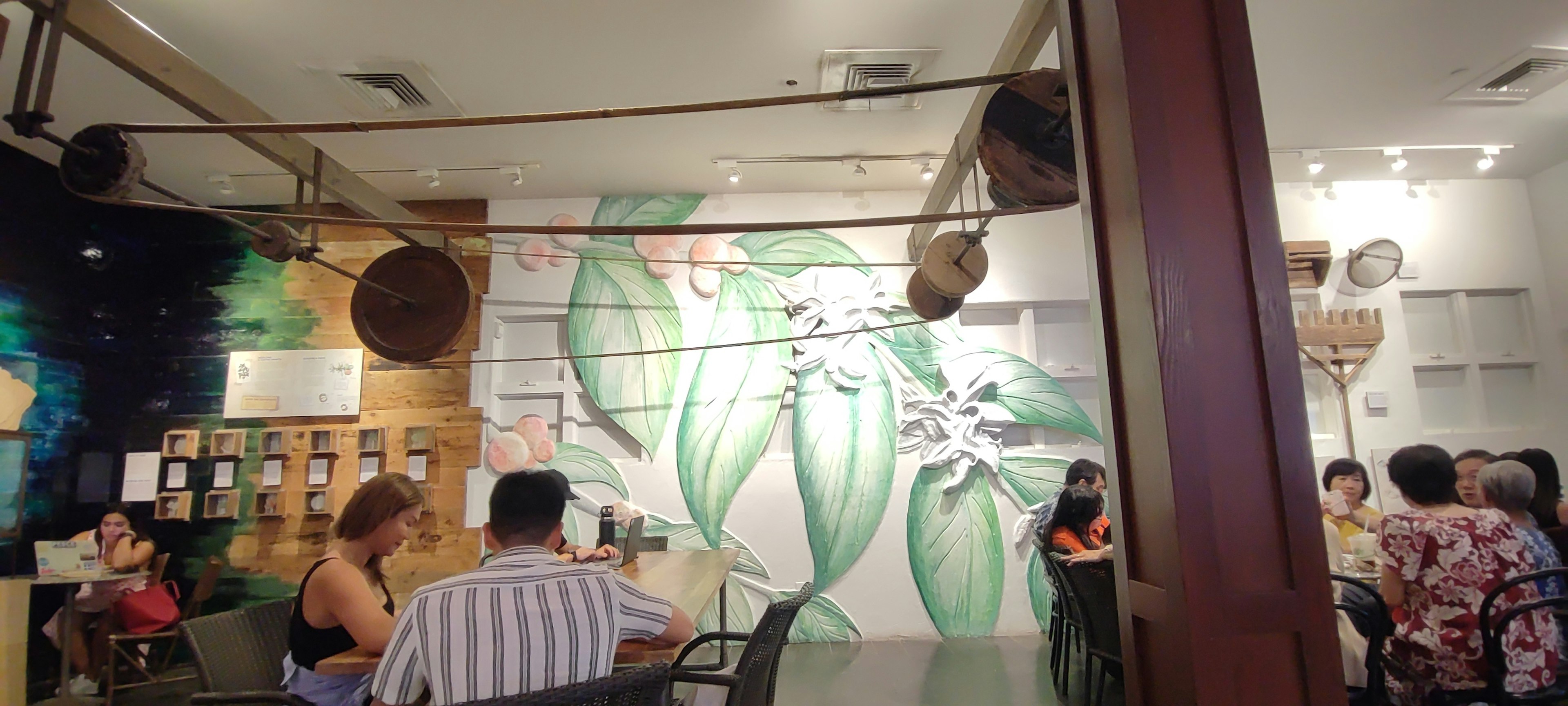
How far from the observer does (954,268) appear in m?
3.68

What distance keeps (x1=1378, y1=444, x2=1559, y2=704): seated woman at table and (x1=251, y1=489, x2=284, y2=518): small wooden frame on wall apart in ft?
20.3

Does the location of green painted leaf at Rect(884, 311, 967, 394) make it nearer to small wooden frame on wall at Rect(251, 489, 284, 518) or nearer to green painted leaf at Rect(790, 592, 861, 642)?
green painted leaf at Rect(790, 592, 861, 642)

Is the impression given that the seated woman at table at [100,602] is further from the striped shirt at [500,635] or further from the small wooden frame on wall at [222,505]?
the striped shirt at [500,635]

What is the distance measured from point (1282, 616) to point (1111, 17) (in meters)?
1.19

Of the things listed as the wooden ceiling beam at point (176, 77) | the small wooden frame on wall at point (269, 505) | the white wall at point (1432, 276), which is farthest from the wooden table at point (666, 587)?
the white wall at point (1432, 276)

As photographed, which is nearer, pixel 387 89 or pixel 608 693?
pixel 608 693

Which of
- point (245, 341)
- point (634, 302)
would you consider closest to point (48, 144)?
point (245, 341)

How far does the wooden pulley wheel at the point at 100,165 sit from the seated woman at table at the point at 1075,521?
143 inches

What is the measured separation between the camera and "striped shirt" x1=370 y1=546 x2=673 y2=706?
152cm

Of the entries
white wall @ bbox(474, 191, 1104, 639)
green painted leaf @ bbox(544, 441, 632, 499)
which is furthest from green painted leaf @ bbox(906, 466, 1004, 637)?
green painted leaf @ bbox(544, 441, 632, 499)

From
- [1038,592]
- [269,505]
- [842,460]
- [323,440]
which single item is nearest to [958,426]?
[842,460]

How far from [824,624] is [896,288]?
7.92 feet

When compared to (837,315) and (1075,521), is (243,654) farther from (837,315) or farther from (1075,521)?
(837,315)

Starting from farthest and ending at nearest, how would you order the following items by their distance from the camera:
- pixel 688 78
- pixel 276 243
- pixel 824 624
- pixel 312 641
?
pixel 824 624 → pixel 688 78 → pixel 276 243 → pixel 312 641
